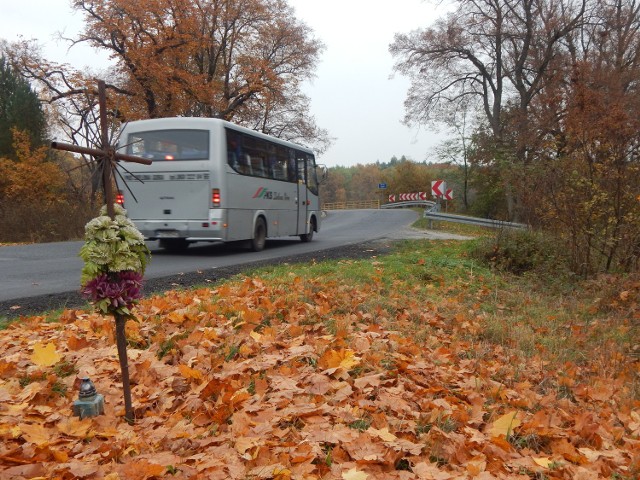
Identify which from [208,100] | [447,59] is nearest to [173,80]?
[208,100]

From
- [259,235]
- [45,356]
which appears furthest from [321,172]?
[45,356]

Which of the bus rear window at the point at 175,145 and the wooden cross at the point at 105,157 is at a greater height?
the bus rear window at the point at 175,145

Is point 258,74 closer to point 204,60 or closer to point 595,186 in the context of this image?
point 204,60

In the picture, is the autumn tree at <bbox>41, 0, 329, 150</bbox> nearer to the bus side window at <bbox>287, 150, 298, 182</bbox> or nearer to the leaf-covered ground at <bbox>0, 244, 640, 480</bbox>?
the bus side window at <bbox>287, 150, 298, 182</bbox>

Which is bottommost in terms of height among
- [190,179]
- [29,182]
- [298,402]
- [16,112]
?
[298,402]

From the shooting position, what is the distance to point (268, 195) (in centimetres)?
1430

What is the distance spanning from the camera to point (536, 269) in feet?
35.0

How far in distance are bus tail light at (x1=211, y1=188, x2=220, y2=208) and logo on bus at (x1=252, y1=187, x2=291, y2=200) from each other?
65.9 inches

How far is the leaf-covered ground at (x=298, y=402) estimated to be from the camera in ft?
8.34

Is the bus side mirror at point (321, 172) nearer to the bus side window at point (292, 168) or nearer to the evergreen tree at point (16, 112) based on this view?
the bus side window at point (292, 168)

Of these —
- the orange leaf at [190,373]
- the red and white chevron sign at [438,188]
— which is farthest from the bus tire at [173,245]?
the red and white chevron sign at [438,188]

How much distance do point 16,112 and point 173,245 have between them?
30.5 m

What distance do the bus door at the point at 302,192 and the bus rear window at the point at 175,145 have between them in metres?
4.71

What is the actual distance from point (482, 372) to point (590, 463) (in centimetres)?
152
